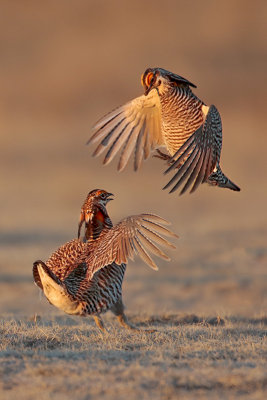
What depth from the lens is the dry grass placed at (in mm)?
5910

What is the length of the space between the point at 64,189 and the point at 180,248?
390 inches

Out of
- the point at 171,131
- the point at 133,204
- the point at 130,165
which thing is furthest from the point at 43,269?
the point at 130,165

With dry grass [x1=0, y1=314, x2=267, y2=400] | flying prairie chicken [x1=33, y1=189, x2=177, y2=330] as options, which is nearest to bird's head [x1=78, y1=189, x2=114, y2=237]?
flying prairie chicken [x1=33, y1=189, x2=177, y2=330]

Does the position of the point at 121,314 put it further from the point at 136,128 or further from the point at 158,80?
the point at 158,80

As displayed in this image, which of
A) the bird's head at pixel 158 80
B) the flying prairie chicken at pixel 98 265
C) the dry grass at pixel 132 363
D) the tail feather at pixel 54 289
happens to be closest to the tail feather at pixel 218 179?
the flying prairie chicken at pixel 98 265

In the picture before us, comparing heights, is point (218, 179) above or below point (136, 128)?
below

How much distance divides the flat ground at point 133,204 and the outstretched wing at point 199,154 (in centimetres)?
130

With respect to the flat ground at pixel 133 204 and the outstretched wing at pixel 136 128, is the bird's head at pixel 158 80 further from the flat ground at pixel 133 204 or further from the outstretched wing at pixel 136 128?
the flat ground at pixel 133 204

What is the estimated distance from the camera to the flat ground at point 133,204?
639cm

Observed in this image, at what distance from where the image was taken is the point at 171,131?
8750 millimetres

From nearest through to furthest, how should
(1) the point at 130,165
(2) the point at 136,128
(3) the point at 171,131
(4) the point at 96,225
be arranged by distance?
(4) the point at 96,225 → (3) the point at 171,131 → (2) the point at 136,128 → (1) the point at 130,165

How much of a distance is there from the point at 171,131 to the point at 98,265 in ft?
5.40

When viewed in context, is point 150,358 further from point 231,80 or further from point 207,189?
point 231,80

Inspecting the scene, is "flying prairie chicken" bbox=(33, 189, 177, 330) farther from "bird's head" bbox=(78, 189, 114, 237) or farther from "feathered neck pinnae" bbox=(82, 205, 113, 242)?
"bird's head" bbox=(78, 189, 114, 237)
